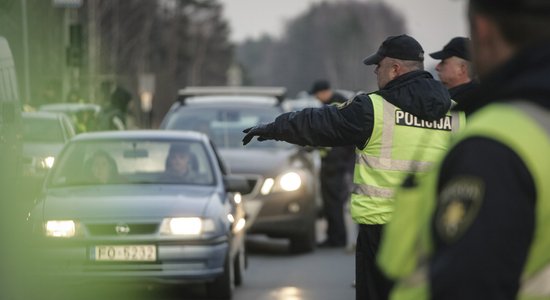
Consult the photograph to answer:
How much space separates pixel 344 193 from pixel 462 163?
14.5 metres

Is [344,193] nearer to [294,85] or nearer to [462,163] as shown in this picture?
[462,163]

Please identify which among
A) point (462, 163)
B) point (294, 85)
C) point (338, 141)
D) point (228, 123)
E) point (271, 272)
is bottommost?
point (294, 85)

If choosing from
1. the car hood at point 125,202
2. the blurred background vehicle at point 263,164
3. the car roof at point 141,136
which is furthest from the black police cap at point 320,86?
the car hood at point 125,202

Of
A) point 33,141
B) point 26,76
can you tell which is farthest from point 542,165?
point 26,76

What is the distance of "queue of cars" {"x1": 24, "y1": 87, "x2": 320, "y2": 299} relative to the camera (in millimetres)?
10344

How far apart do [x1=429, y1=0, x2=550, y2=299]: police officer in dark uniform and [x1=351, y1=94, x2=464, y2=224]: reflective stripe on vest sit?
13.0 ft

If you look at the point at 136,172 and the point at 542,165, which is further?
the point at 136,172

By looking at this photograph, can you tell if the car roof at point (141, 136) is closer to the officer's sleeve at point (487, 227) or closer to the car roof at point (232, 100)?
the car roof at point (232, 100)

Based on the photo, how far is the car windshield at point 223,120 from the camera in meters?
16.2

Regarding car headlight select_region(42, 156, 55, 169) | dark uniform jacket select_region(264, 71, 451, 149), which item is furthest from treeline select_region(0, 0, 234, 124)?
dark uniform jacket select_region(264, 71, 451, 149)

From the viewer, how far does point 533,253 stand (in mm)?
2705

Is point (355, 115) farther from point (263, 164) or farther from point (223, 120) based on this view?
point (223, 120)

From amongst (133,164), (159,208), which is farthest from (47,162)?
(159,208)

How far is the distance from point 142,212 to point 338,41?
533ft
